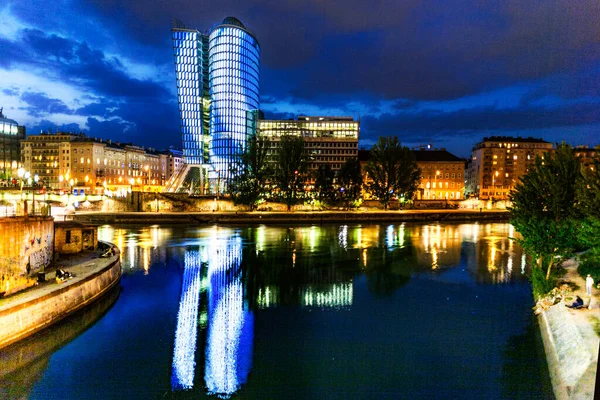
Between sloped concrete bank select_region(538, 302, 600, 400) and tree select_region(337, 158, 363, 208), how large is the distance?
83773mm

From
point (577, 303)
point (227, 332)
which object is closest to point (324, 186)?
point (227, 332)

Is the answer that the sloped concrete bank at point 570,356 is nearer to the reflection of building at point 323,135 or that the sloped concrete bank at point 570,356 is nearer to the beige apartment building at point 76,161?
the reflection of building at point 323,135

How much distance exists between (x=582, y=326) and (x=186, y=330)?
1892cm

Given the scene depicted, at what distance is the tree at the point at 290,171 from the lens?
310 ft

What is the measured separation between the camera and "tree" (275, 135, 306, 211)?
9438 centimetres

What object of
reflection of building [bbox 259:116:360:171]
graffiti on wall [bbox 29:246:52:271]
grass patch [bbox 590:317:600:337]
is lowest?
grass patch [bbox 590:317:600:337]

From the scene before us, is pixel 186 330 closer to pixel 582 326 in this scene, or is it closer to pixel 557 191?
pixel 582 326

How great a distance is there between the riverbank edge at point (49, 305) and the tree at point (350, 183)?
263ft

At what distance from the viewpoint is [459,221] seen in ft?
289

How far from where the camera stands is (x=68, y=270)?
88.7ft

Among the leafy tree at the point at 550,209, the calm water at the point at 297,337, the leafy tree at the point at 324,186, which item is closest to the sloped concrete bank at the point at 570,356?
the calm water at the point at 297,337

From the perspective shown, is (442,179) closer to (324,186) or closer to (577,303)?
(324,186)

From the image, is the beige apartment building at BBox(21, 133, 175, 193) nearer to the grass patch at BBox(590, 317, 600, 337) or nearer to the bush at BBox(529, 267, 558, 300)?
the bush at BBox(529, 267, 558, 300)

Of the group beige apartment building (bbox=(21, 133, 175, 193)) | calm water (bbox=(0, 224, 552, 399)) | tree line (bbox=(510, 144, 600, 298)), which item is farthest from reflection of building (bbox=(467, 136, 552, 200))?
tree line (bbox=(510, 144, 600, 298))
